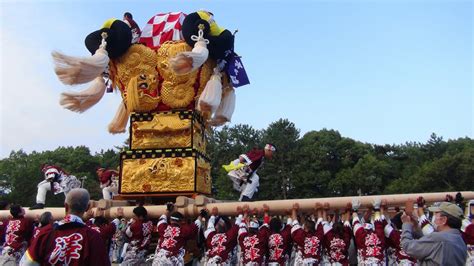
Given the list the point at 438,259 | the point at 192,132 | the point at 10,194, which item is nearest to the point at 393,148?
the point at 10,194

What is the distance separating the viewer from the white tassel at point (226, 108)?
1054 cm

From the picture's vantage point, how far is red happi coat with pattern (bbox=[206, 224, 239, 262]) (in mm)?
7934

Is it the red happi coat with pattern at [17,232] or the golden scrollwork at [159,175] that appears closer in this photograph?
the red happi coat with pattern at [17,232]

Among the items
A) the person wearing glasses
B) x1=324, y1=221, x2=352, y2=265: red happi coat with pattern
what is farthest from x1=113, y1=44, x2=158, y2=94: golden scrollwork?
the person wearing glasses

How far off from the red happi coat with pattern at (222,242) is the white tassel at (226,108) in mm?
3176

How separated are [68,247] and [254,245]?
452 centimetres

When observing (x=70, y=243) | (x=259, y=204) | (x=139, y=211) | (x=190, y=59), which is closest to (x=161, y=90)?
(x=190, y=59)

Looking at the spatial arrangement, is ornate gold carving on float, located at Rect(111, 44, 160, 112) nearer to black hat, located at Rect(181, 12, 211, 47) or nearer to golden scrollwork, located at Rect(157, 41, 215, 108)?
golden scrollwork, located at Rect(157, 41, 215, 108)

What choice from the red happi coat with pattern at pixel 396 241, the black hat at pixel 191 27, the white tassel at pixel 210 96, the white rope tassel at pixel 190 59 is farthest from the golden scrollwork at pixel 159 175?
the red happi coat with pattern at pixel 396 241

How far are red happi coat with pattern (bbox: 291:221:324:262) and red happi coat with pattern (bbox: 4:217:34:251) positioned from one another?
187 inches

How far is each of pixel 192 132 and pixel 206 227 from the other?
84.6 inches

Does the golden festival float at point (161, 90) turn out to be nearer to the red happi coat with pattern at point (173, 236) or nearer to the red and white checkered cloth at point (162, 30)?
the red and white checkered cloth at point (162, 30)

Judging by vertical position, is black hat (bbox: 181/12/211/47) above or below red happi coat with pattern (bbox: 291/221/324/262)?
above

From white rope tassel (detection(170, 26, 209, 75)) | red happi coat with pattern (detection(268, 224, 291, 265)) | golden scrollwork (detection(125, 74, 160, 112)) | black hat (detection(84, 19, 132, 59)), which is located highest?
black hat (detection(84, 19, 132, 59))
